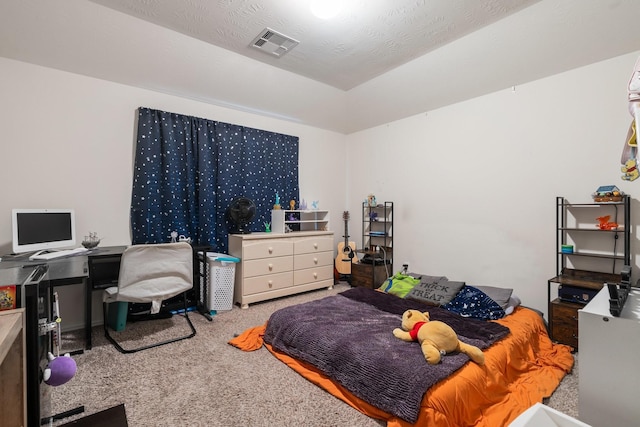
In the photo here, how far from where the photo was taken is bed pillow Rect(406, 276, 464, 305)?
9.32 ft

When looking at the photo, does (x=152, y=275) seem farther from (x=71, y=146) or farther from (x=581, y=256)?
(x=581, y=256)

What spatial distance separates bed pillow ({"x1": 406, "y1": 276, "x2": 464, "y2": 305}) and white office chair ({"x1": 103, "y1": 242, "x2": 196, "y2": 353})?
2178mm

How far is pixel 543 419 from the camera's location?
112 cm

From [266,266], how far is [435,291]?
6.25 feet

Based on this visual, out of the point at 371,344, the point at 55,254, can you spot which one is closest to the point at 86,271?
the point at 55,254

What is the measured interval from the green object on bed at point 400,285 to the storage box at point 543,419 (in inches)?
77.5

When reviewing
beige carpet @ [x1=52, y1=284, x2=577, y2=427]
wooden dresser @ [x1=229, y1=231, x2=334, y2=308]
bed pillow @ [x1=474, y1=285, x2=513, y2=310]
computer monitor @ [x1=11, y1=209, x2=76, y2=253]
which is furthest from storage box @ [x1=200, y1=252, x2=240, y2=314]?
bed pillow @ [x1=474, y1=285, x2=513, y2=310]

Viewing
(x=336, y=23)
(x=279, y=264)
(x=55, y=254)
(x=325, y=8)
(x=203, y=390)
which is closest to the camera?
(x=203, y=390)

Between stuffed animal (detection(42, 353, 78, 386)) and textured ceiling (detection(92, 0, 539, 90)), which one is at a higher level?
textured ceiling (detection(92, 0, 539, 90))

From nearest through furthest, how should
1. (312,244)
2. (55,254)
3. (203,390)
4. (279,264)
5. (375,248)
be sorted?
(203,390), (55,254), (279,264), (312,244), (375,248)

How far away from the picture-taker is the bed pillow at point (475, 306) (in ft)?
8.40

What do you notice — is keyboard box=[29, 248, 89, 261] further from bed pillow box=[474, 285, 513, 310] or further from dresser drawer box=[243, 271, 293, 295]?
bed pillow box=[474, 285, 513, 310]


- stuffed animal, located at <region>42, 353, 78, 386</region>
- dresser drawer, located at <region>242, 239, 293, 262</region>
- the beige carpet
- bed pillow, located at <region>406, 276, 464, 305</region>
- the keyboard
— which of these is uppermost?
the keyboard

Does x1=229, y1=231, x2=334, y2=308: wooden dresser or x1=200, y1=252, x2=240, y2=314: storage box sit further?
x1=229, y1=231, x2=334, y2=308: wooden dresser
